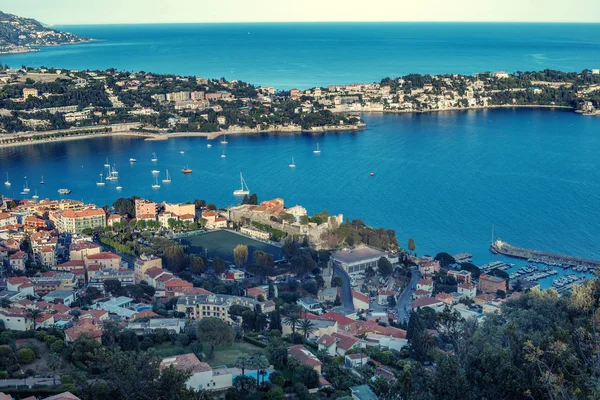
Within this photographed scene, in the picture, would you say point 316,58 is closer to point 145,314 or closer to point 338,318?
point 338,318

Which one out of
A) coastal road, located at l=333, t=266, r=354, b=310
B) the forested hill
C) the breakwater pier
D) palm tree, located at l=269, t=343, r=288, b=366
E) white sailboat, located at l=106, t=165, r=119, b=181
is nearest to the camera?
palm tree, located at l=269, t=343, r=288, b=366

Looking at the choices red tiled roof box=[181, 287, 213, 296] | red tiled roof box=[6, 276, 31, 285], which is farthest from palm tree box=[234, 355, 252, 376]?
red tiled roof box=[6, 276, 31, 285]

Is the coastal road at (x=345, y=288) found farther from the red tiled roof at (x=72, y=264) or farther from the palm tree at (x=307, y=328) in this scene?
the red tiled roof at (x=72, y=264)

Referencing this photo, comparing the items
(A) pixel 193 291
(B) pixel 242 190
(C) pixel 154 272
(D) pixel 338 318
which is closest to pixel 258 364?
(D) pixel 338 318

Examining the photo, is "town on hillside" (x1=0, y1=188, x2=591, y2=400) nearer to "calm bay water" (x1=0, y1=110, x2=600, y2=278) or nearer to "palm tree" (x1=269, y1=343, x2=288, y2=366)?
"palm tree" (x1=269, y1=343, x2=288, y2=366)

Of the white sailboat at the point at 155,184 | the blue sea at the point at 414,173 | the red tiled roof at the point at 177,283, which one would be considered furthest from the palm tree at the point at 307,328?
the white sailboat at the point at 155,184

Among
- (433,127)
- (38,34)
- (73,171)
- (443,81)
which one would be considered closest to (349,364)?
(73,171)
